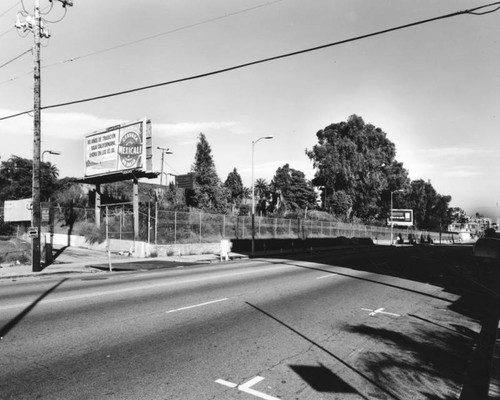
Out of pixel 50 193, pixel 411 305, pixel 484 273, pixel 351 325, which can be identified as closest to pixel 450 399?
pixel 351 325

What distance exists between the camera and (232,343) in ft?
22.0

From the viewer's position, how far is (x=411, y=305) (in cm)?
1066

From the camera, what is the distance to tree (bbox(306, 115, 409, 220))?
6919 centimetres

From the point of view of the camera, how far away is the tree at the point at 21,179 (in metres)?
47.7

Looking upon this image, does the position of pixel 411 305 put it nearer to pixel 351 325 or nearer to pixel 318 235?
pixel 351 325

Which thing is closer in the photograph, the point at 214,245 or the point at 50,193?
the point at 214,245

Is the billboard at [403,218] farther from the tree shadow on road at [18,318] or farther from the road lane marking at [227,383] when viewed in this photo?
the road lane marking at [227,383]

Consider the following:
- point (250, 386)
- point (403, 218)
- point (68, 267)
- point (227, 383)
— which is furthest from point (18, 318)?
point (403, 218)

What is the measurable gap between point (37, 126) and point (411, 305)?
16.7 meters

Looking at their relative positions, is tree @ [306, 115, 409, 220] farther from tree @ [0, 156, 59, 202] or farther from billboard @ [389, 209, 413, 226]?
tree @ [0, 156, 59, 202]

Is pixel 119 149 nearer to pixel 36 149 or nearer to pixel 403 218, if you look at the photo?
pixel 36 149

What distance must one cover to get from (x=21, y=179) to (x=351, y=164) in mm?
49219

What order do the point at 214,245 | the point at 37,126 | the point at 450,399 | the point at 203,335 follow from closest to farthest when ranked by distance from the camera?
the point at 450,399
the point at 203,335
the point at 37,126
the point at 214,245

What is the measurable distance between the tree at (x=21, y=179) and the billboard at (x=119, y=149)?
806 inches
